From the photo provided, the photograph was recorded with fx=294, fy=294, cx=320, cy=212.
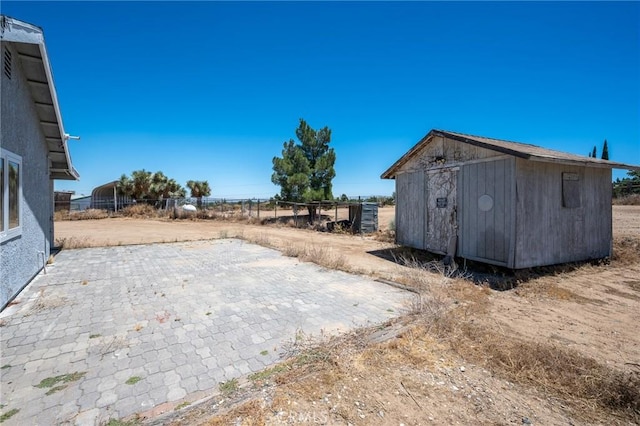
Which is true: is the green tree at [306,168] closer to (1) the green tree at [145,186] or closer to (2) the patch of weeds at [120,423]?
(1) the green tree at [145,186]

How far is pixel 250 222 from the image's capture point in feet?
73.3

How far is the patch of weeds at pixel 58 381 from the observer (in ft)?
8.50

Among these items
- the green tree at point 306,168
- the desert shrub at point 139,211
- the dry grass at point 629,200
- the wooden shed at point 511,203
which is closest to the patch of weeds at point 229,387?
the wooden shed at point 511,203

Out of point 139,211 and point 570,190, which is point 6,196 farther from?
point 139,211

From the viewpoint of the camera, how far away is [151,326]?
3.89 metres

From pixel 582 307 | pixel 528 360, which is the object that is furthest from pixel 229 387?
pixel 582 307

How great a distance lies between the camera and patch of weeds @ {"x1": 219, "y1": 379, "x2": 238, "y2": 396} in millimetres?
2552

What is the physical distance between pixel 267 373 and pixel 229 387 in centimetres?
37

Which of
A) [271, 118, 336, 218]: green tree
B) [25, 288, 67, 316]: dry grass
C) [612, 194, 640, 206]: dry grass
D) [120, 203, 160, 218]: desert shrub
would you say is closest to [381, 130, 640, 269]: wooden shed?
[25, 288, 67, 316]: dry grass

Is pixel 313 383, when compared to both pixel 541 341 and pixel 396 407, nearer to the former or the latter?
pixel 396 407

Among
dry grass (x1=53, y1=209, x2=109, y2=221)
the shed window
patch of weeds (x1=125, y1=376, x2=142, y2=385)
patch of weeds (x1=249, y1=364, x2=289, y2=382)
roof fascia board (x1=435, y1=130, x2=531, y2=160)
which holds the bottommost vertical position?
patch of weeds (x1=125, y1=376, x2=142, y2=385)

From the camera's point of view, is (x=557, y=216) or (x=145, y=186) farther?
(x=145, y=186)

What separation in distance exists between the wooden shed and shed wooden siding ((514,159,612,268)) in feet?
0.07

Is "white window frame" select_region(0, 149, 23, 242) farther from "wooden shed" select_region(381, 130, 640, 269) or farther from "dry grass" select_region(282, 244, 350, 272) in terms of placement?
"wooden shed" select_region(381, 130, 640, 269)
